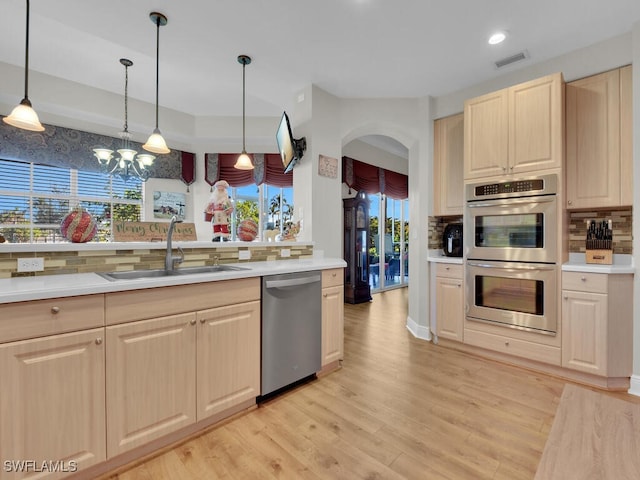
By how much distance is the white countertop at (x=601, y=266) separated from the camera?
2340mm

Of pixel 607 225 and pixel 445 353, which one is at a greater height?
pixel 607 225

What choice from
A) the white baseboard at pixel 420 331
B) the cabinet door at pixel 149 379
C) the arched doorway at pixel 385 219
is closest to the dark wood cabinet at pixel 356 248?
the arched doorway at pixel 385 219

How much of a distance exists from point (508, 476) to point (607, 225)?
7.69 ft

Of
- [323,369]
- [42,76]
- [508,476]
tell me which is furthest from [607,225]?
[42,76]

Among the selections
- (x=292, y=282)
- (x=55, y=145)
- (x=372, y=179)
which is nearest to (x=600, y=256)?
(x=292, y=282)

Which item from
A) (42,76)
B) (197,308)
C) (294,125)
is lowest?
(197,308)

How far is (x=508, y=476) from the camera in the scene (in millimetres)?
1508

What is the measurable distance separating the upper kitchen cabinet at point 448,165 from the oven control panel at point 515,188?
0.33 meters

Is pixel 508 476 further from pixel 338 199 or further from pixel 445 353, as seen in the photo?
pixel 338 199

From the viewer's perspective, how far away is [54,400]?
133 cm

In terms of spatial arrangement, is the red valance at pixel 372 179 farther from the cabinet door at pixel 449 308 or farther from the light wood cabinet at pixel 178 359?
the light wood cabinet at pixel 178 359

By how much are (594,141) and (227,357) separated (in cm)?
343

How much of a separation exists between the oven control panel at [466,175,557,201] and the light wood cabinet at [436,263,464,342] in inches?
30.3

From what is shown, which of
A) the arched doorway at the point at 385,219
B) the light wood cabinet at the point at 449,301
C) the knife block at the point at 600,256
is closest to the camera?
the knife block at the point at 600,256
